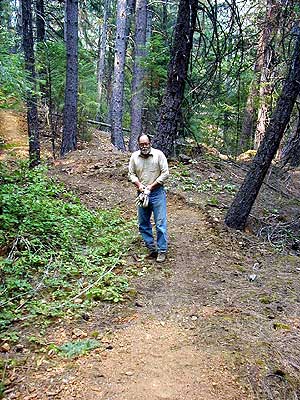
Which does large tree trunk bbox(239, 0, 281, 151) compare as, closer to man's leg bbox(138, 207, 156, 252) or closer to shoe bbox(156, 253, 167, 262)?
man's leg bbox(138, 207, 156, 252)

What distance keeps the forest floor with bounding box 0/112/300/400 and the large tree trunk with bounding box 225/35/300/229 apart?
1.36ft

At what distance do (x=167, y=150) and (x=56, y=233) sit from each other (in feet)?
15.0

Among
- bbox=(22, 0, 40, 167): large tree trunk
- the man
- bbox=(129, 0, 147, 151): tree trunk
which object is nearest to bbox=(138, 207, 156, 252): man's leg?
the man

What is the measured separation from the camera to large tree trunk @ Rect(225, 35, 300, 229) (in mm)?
7133

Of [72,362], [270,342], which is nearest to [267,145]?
[270,342]

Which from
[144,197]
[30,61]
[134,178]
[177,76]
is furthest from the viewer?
[30,61]

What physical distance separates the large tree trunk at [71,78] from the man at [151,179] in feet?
25.5

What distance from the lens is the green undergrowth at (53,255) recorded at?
16.1 feet

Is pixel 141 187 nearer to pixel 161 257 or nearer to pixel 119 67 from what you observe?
pixel 161 257

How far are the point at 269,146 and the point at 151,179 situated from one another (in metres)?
2.61

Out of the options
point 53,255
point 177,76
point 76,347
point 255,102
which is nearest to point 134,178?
point 53,255

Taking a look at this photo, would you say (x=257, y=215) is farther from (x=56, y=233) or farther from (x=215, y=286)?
(x=56, y=233)

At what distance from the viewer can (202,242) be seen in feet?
24.0

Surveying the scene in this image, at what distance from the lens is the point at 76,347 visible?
4039 mm
